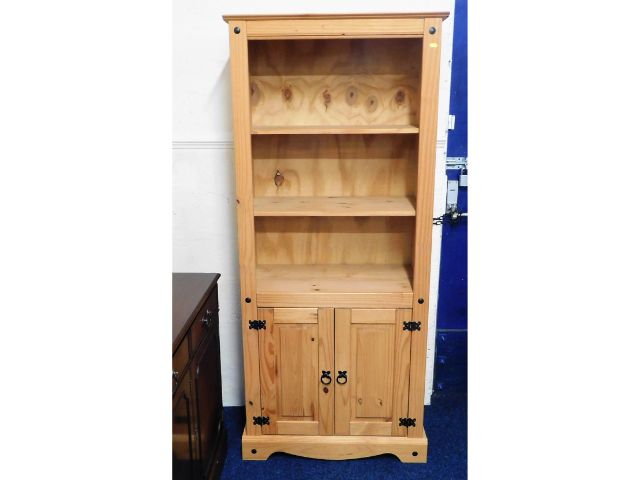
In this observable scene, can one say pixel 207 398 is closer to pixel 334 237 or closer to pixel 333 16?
pixel 334 237

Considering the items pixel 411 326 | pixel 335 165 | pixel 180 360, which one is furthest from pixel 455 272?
pixel 180 360

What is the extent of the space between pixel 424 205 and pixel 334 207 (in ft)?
1.17

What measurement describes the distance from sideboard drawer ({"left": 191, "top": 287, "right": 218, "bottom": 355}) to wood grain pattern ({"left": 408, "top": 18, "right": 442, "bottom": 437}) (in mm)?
807

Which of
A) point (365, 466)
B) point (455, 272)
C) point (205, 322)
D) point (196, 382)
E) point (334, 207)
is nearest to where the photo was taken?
point (196, 382)

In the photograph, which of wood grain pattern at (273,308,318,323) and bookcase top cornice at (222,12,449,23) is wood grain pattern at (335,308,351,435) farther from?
bookcase top cornice at (222,12,449,23)

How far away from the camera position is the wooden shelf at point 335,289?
197cm

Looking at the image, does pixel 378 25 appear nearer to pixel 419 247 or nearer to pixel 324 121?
pixel 324 121

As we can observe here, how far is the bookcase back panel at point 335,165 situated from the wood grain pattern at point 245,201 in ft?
0.92

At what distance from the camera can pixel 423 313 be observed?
78.1 inches

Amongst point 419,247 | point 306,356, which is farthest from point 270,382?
point 419,247

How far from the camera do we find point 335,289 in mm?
1994

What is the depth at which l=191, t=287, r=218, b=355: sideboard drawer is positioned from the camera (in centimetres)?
164

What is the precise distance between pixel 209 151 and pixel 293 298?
30.2 inches

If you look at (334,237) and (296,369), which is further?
(334,237)
